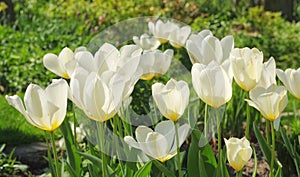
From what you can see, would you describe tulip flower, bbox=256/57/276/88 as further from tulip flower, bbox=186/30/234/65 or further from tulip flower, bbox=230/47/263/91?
tulip flower, bbox=186/30/234/65

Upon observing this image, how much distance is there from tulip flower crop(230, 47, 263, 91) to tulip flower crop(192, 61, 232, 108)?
0.07 m

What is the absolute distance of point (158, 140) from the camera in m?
1.75

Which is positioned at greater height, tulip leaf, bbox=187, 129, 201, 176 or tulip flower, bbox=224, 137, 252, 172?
tulip flower, bbox=224, 137, 252, 172

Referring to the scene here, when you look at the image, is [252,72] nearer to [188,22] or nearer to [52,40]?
[52,40]

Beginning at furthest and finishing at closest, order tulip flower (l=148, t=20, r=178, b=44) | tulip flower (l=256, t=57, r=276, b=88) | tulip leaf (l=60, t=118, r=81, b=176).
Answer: tulip flower (l=148, t=20, r=178, b=44) < tulip leaf (l=60, t=118, r=81, b=176) < tulip flower (l=256, t=57, r=276, b=88)

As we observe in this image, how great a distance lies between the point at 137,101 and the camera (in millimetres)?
3828

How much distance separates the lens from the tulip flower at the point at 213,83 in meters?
1.76

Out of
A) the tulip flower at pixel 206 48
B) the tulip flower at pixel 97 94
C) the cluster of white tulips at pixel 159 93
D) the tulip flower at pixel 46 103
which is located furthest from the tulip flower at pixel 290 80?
the tulip flower at pixel 46 103

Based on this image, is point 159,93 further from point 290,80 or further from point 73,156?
point 73,156

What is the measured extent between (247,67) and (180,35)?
0.93m

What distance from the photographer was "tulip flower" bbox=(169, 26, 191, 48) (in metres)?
2.73

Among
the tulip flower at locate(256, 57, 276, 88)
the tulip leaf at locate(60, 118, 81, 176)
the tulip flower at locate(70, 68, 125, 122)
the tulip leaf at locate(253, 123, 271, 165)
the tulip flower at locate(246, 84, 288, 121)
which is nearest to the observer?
the tulip flower at locate(70, 68, 125, 122)

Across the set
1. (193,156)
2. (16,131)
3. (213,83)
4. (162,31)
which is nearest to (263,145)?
(193,156)

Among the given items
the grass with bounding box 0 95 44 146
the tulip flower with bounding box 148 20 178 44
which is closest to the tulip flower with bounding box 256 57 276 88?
the tulip flower with bounding box 148 20 178 44
